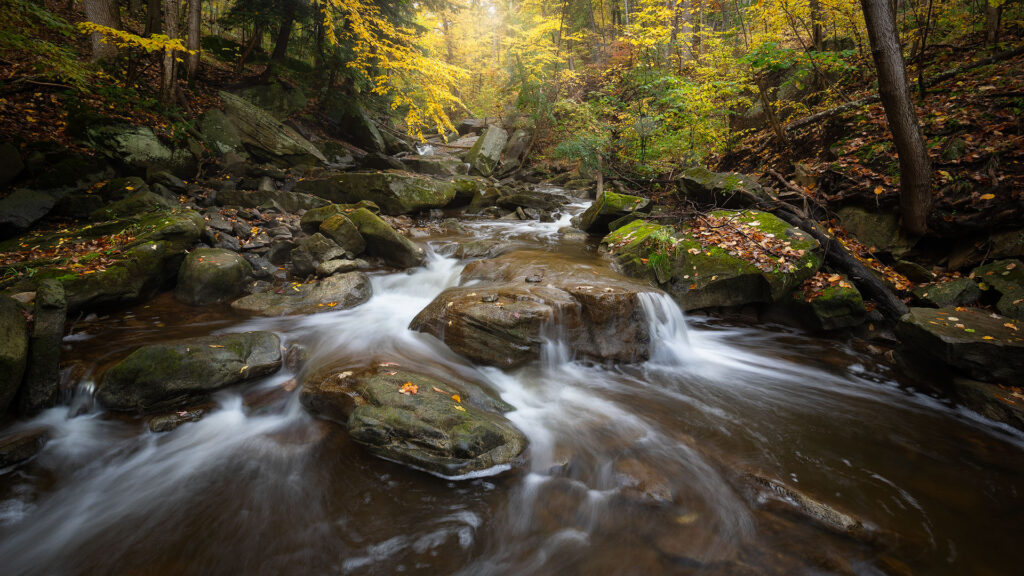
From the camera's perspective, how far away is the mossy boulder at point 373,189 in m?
10.3

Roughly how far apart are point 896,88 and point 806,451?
16.6 ft

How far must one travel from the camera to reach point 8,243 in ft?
17.3

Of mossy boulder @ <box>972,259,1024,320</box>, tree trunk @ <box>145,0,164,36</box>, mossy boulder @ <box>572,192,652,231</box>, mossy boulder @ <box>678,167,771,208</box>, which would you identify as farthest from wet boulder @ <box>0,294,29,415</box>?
mossy boulder @ <box>972,259,1024,320</box>

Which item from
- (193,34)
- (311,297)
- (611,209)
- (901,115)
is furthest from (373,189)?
(901,115)

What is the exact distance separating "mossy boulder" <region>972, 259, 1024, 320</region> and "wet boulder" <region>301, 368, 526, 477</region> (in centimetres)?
614

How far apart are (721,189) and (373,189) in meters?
8.73

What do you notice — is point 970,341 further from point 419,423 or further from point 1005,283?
point 419,423

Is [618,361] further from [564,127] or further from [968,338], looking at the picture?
[564,127]

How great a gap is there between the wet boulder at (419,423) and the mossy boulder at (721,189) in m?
6.72

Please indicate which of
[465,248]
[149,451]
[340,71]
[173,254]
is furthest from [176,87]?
[149,451]

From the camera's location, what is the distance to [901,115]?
16.7 feet

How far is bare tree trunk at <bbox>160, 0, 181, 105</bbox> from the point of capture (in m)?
8.70

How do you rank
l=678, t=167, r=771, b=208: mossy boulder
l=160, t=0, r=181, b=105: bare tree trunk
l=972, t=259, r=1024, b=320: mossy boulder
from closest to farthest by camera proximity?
l=972, t=259, r=1024, b=320: mossy boulder → l=678, t=167, r=771, b=208: mossy boulder → l=160, t=0, r=181, b=105: bare tree trunk

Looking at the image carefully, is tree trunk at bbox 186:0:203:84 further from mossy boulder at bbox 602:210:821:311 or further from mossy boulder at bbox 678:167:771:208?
mossy boulder at bbox 678:167:771:208
